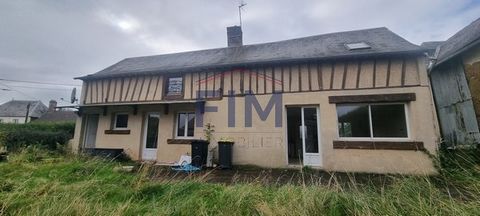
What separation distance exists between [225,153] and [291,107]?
282 cm

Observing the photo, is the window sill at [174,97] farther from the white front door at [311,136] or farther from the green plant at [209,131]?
the white front door at [311,136]

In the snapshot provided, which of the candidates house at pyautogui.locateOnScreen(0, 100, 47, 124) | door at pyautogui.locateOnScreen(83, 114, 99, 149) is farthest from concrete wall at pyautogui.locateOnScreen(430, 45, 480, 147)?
house at pyautogui.locateOnScreen(0, 100, 47, 124)

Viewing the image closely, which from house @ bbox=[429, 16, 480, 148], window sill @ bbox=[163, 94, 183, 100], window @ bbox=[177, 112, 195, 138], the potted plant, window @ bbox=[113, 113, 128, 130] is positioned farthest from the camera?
window @ bbox=[113, 113, 128, 130]

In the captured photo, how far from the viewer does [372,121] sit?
661cm

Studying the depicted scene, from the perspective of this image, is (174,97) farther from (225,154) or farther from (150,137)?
(225,154)

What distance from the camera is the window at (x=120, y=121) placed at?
907cm

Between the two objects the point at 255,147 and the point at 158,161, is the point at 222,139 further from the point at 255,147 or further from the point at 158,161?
the point at 158,161

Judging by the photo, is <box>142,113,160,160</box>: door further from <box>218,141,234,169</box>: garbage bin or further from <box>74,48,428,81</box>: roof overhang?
<box>218,141,234,169</box>: garbage bin

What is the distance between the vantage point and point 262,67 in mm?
7664

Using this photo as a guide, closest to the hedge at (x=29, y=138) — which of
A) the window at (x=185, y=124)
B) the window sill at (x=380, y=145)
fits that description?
the window at (x=185, y=124)

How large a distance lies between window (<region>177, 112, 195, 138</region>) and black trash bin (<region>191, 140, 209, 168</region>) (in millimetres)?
990

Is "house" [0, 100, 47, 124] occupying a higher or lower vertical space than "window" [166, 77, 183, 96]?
higher

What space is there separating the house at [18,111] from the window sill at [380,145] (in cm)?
5135

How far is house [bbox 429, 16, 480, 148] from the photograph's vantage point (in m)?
5.89
